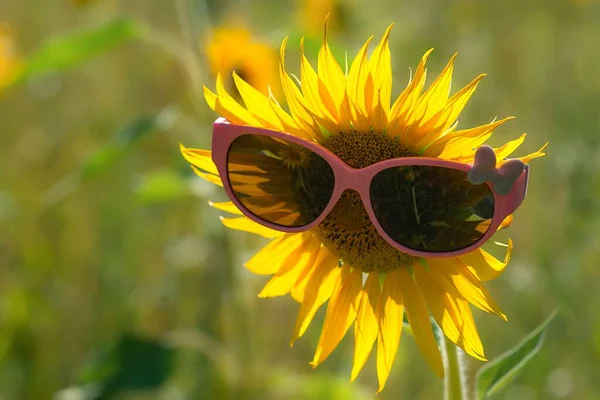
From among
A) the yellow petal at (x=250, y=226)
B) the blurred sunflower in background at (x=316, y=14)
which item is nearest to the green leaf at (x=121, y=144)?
the yellow petal at (x=250, y=226)

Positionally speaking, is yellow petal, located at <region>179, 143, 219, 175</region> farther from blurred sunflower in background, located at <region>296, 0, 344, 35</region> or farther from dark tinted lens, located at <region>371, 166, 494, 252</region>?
blurred sunflower in background, located at <region>296, 0, 344, 35</region>

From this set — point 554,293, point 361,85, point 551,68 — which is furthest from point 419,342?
point 551,68

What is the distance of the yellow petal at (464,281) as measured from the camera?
945 mm

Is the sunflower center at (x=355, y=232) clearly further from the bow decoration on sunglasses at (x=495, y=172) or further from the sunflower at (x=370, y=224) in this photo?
the bow decoration on sunglasses at (x=495, y=172)

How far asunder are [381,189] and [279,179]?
142mm

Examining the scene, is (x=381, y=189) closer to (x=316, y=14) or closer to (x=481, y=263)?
(x=481, y=263)

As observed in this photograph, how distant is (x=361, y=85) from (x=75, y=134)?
89.1 inches

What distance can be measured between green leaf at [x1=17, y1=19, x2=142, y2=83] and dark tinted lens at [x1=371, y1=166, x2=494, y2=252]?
95 cm

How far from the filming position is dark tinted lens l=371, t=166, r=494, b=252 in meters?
0.90

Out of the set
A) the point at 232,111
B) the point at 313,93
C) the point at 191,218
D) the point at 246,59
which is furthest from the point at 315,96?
the point at 191,218

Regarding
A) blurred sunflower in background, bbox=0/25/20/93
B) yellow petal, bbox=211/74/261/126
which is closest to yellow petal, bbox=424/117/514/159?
yellow petal, bbox=211/74/261/126

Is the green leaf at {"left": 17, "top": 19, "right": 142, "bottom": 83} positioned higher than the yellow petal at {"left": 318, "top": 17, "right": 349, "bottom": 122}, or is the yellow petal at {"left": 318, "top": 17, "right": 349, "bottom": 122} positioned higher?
the green leaf at {"left": 17, "top": 19, "right": 142, "bottom": 83}

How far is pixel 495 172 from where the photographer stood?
2.79 feet

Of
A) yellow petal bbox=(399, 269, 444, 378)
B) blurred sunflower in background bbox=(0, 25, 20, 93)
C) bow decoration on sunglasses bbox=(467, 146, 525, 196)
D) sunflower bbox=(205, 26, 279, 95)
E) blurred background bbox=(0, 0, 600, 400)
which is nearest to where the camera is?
bow decoration on sunglasses bbox=(467, 146, 525, 196)
